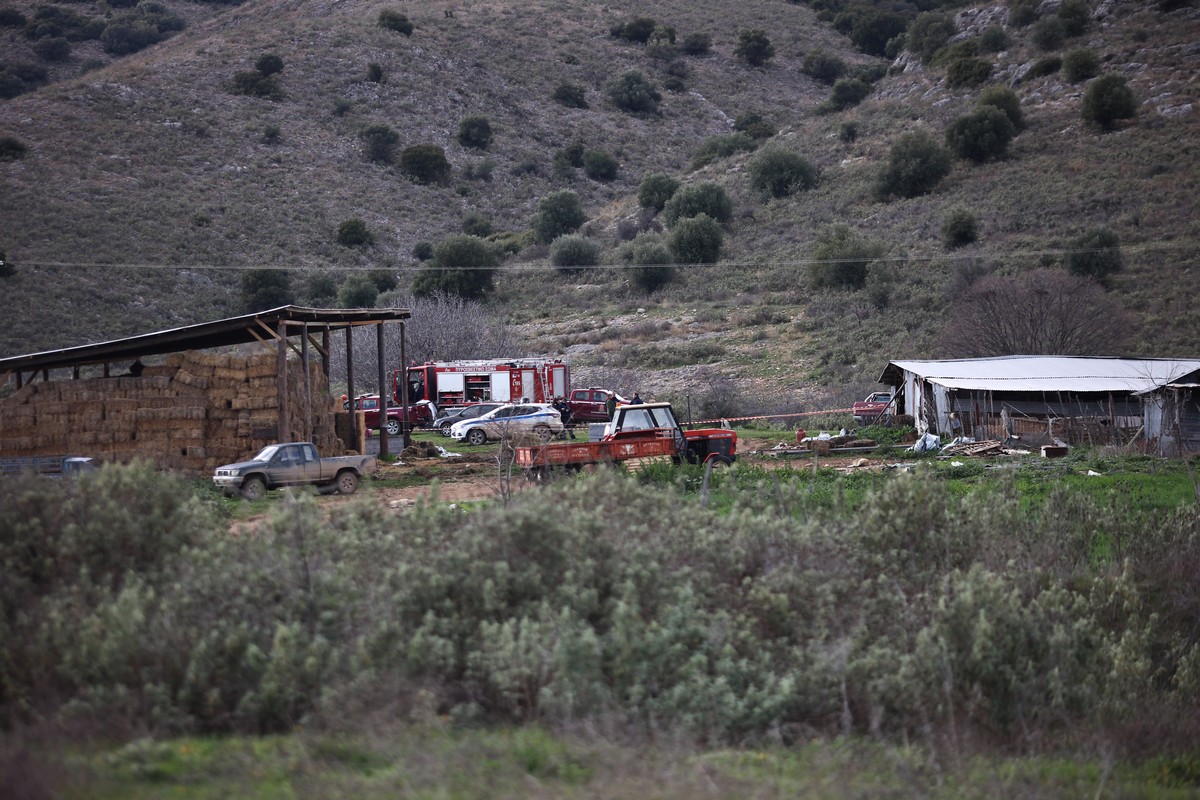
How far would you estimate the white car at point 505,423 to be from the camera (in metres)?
32.8

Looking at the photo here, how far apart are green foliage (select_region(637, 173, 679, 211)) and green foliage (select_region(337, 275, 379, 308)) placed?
70.0 ft

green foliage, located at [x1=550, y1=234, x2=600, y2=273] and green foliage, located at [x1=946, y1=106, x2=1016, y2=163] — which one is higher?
green foliage, located at [x1=946, y1=106, x2=1016, y2=163]

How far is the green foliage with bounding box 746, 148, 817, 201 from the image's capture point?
222 ft

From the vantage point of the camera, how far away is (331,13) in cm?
9812

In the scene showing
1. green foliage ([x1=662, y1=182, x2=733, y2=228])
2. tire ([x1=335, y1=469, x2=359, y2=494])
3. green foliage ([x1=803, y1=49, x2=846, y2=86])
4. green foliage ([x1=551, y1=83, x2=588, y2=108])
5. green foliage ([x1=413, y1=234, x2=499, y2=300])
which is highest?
green foliage ([x1=803, y1=49, x2=846, y2=86])

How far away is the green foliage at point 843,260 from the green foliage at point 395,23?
50.2 metres

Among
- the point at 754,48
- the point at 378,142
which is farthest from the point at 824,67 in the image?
the point at 378,142

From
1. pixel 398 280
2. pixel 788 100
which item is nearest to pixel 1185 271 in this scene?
pixel 398 280

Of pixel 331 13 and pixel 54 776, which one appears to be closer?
pixel 54 776

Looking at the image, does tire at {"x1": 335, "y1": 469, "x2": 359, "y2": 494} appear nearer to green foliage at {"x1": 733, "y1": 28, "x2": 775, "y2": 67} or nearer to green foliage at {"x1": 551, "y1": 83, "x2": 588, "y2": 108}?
green foliage at {"x1": 551, "y1": 83, "x2": 588, "y2": 108}

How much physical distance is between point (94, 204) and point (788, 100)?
→ 5909 cm

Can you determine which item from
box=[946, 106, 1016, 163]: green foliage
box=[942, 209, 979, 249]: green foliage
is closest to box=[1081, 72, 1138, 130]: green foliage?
box=[946, 106, 1016, 163]: green foliage

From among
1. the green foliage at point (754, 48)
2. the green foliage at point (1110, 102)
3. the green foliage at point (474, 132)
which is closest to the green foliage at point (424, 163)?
the green foliage at point (474, 132)

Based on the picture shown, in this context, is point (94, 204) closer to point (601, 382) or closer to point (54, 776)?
point (601, 382)
